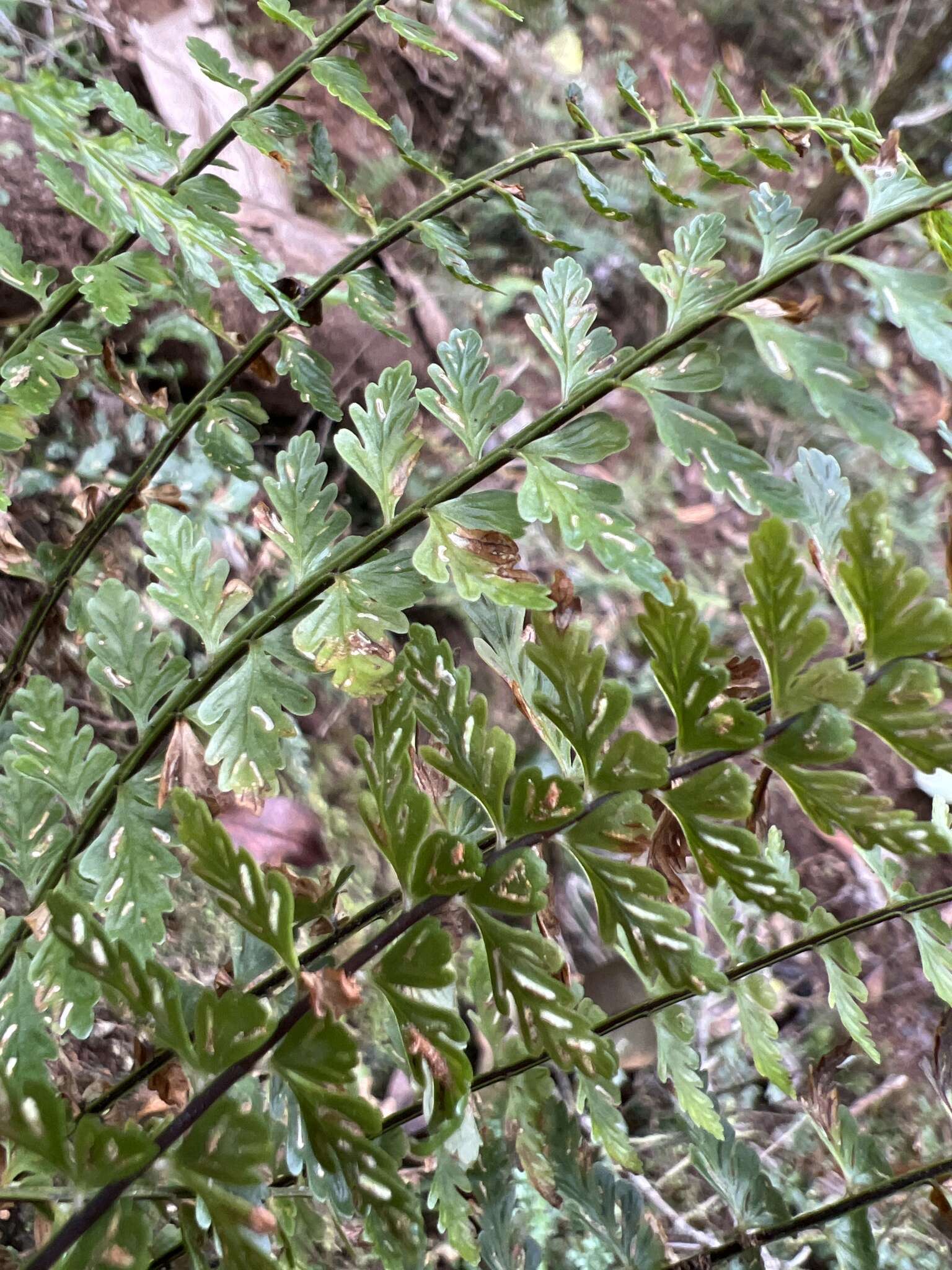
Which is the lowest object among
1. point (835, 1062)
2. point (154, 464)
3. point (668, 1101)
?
point (668, 1101)

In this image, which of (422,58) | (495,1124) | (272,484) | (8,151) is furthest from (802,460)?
(422,58)

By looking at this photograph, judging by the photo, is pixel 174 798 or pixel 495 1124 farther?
pixel 495 1124

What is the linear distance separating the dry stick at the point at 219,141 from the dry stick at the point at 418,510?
339 mm

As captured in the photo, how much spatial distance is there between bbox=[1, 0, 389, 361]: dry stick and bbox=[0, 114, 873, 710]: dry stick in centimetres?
12

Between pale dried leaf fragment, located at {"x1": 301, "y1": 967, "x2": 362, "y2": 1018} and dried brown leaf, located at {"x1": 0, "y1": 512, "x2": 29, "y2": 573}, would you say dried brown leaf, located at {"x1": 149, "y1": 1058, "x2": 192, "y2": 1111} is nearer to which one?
pale dried leaf fragment, located at {"x1": 301, "y1": 967, "x2": 362, "y2": 1018}

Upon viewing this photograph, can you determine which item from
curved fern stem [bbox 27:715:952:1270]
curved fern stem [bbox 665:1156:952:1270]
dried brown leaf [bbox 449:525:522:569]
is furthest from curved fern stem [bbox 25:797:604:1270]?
curved fern stem [bbox 665:1156:952:1270]

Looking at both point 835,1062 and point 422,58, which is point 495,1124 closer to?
point 835,1062

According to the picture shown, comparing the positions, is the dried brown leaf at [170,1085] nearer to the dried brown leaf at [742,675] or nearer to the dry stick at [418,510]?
the dry stick at [418,510]

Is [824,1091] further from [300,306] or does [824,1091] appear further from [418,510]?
[300,306]

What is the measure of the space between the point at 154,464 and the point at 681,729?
0.52m

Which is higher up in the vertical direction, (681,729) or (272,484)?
(272,484)

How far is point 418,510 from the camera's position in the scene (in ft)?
1.57

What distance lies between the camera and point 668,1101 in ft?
4.41

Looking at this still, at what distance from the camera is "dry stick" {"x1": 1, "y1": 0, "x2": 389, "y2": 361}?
68 cm
